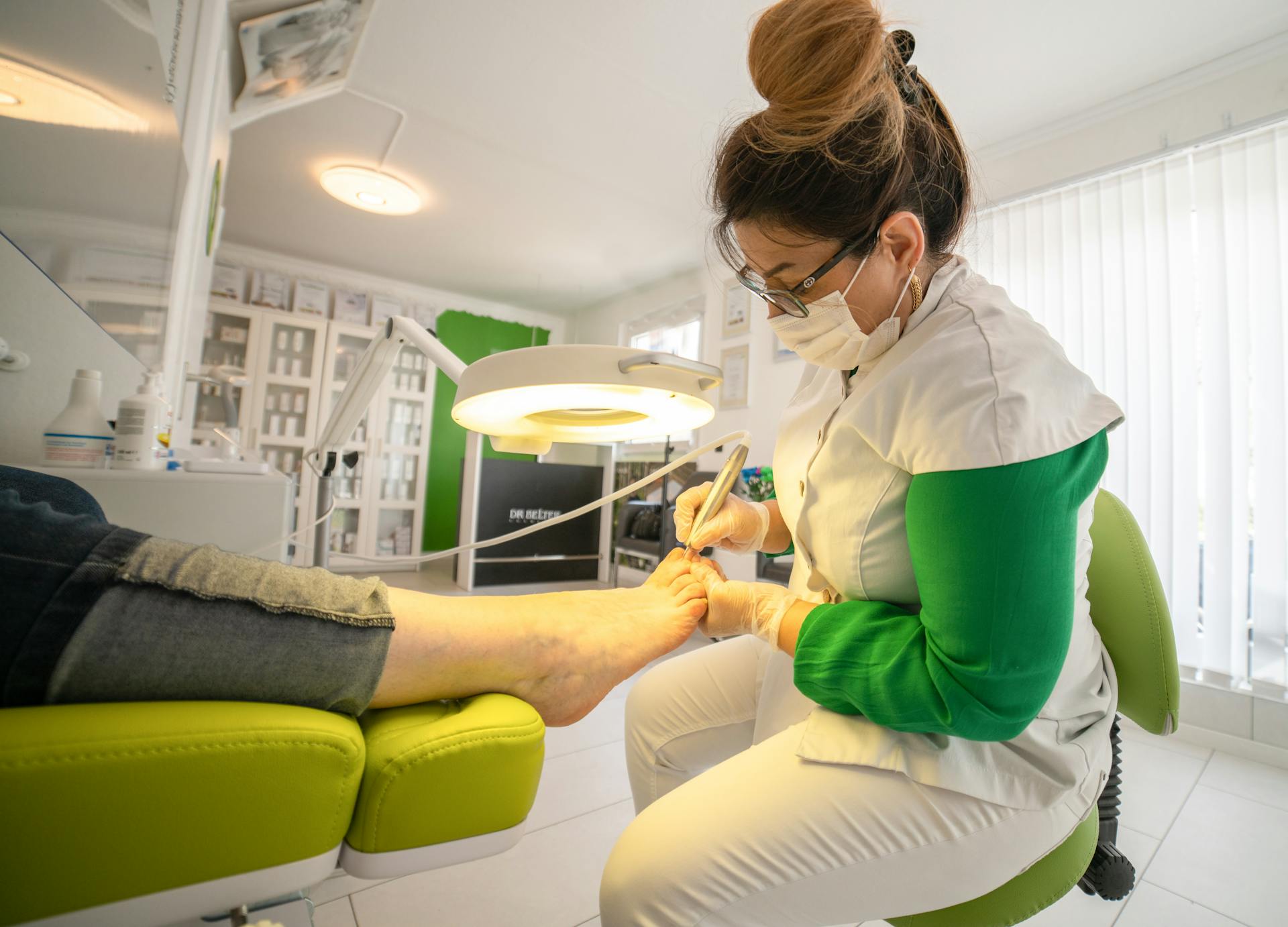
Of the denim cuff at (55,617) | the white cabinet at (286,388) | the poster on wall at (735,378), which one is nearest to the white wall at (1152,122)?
the poster on wall at (735,378)

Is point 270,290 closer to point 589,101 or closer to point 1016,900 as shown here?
point 589,101

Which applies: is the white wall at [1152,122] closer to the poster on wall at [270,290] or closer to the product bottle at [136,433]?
the product bottle at [136,433]

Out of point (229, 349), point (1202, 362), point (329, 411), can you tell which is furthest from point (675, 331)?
point (229, 349)

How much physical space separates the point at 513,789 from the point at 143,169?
5.27 feet

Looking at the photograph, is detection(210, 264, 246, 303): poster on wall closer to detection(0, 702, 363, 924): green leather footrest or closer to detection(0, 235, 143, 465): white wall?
detection(0, 235, 143, 465): white wall

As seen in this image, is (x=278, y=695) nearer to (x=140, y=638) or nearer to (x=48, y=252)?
(x=140, y=638)

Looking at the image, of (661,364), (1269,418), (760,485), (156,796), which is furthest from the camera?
(760,485)

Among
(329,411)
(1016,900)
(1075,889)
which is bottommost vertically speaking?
(1075,889)

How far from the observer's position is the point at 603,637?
2.61 ft

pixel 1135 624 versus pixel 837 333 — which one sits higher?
pixel 837 333

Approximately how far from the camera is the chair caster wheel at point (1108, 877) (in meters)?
1.04

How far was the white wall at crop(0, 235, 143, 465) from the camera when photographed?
994 millimetres

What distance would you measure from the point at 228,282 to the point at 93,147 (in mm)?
4339

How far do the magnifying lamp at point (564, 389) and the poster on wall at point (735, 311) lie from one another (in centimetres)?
317
